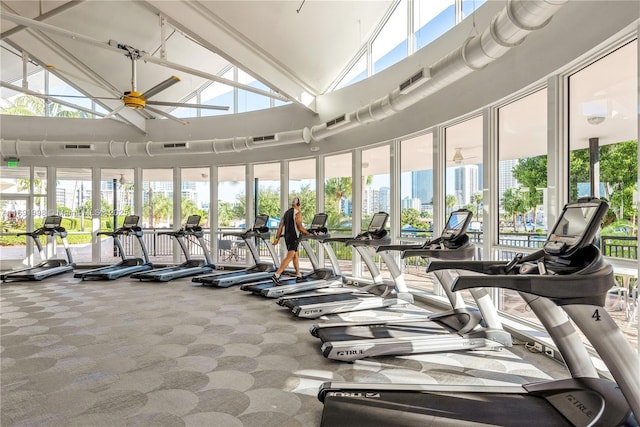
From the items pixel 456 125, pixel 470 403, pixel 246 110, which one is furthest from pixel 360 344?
pixel 246 110

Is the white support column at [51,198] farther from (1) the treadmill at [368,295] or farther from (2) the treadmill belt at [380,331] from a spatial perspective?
(2) the treadmill belt at [380,331]

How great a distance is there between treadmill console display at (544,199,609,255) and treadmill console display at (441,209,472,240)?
4.66ft

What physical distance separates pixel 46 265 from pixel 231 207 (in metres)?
4.50

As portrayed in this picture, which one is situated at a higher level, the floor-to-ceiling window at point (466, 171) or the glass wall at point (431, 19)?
the glass wall at point (431, 19)

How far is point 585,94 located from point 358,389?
338 cm

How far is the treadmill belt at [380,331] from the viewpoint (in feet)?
13.3

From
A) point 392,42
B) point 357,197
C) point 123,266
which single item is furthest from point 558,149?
point 123,266

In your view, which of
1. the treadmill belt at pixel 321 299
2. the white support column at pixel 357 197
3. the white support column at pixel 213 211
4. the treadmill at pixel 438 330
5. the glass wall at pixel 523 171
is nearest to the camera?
the treadmill at pixel 438 330

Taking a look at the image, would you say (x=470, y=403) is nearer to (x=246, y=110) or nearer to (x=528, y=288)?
(x=528, y=288)

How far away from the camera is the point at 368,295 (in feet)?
19.4

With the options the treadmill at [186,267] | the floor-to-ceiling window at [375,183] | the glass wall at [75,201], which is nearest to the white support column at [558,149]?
the floor-to-ceiling window at [375,183]

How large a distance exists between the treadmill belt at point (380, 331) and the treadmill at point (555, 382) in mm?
1214

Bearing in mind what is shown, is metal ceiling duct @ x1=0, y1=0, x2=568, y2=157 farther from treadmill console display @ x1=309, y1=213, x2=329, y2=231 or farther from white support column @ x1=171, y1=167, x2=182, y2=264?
treadmill console display @ x1=309, y1=213, x2=329, y2=231

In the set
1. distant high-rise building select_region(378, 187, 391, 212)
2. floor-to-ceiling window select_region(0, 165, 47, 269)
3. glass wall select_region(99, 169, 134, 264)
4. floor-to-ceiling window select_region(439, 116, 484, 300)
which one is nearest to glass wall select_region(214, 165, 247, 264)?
glass wall select_region(99, 169, 134, 264)
